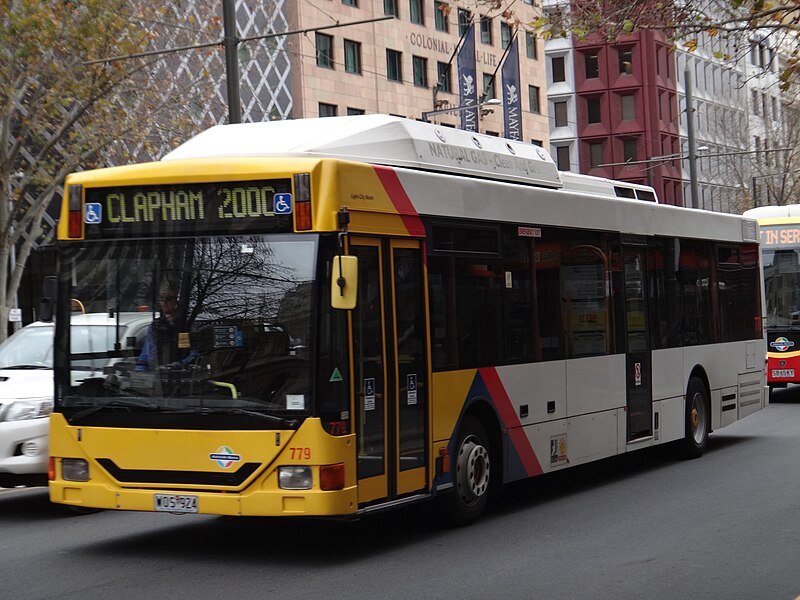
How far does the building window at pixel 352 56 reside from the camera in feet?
171

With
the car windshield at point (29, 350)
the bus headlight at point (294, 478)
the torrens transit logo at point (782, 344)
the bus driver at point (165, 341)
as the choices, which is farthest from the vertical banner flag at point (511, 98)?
the bus headlight at point (294, 478)

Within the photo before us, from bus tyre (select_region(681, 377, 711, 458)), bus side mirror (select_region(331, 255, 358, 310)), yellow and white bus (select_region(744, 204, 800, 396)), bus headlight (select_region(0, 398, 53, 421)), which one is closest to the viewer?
bus side mirror (select_region(331, 255, 358, 310))

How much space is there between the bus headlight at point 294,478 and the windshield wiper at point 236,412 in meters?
0.29

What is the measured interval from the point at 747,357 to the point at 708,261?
1771 millimetres

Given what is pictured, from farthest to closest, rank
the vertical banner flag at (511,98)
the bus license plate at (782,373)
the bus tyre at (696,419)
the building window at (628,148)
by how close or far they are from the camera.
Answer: the building window at (628,148), the vertical banner flag at (511,98), the bus license plate at (782,373), the bus tyre at (696,419)

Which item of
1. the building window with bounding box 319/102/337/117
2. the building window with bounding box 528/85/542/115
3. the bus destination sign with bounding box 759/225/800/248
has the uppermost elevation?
the building window with bounding box 528/85/542/115

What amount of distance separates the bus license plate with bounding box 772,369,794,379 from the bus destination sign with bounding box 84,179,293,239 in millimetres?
16972

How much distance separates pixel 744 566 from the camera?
895 centimetres

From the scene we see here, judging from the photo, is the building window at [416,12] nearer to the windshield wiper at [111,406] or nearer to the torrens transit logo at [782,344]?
the torrens transit logo at [782,344]

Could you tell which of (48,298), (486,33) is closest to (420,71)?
(486,33)

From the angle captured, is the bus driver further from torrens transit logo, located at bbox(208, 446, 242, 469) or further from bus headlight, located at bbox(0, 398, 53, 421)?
bus headlight, located at bbox(0, 398, 53, 421)

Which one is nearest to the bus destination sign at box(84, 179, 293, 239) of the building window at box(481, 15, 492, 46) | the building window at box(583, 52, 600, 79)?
the building window at box(481, 15, 492, 46)

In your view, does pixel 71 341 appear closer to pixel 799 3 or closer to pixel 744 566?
pixel 744 566

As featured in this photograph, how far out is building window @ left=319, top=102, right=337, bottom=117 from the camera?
165 ft
